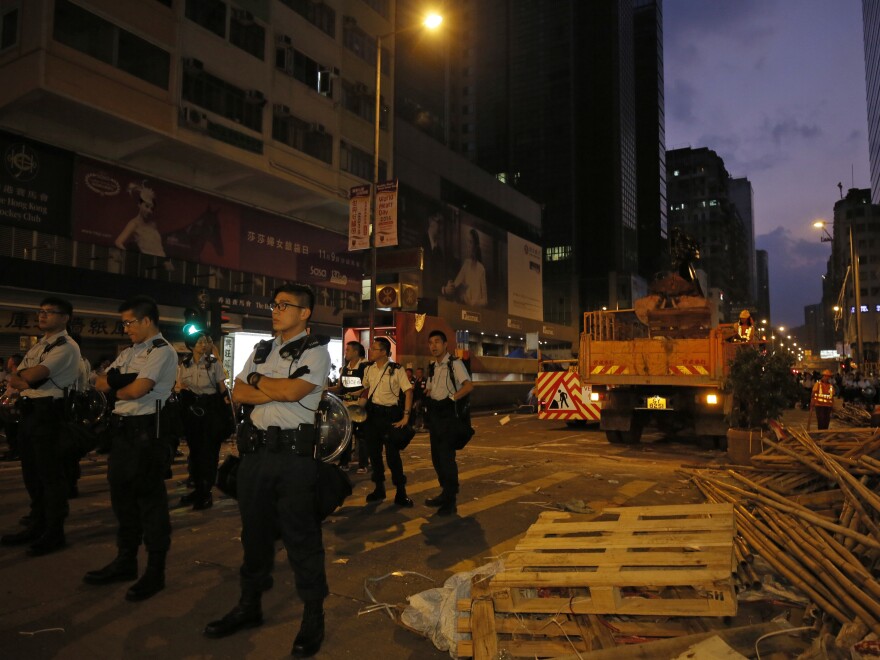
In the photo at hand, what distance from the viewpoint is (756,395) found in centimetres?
979

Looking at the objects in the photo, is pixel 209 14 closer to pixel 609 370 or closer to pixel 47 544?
pixel 609 370

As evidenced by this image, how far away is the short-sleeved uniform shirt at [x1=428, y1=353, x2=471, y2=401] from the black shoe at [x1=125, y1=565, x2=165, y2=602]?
334 centimetres

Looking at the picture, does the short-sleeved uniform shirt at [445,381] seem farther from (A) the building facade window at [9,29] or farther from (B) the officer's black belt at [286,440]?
(A) the building facade window at [9,29]

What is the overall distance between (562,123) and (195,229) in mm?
81898

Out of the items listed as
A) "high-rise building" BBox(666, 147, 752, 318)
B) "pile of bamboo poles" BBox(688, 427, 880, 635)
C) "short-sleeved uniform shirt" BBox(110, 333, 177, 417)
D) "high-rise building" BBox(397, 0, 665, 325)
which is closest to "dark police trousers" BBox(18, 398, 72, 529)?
"short-sleeved uniform shirt" BBox(110, 333, 177, 417)

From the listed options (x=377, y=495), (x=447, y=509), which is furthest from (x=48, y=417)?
(x=447, y=509)

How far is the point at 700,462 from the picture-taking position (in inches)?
426

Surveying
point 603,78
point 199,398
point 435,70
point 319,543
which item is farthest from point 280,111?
point 603,78

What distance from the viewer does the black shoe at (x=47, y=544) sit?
5070 mm

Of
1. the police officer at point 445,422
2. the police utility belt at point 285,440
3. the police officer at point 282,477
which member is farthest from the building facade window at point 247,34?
the police utility belt at point 285,440

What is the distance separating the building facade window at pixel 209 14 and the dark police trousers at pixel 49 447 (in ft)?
71.8

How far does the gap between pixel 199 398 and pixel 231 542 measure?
2.14 metres

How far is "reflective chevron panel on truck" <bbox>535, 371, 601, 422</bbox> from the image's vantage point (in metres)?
15.0

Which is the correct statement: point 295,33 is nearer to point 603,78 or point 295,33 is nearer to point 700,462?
point 700,462
